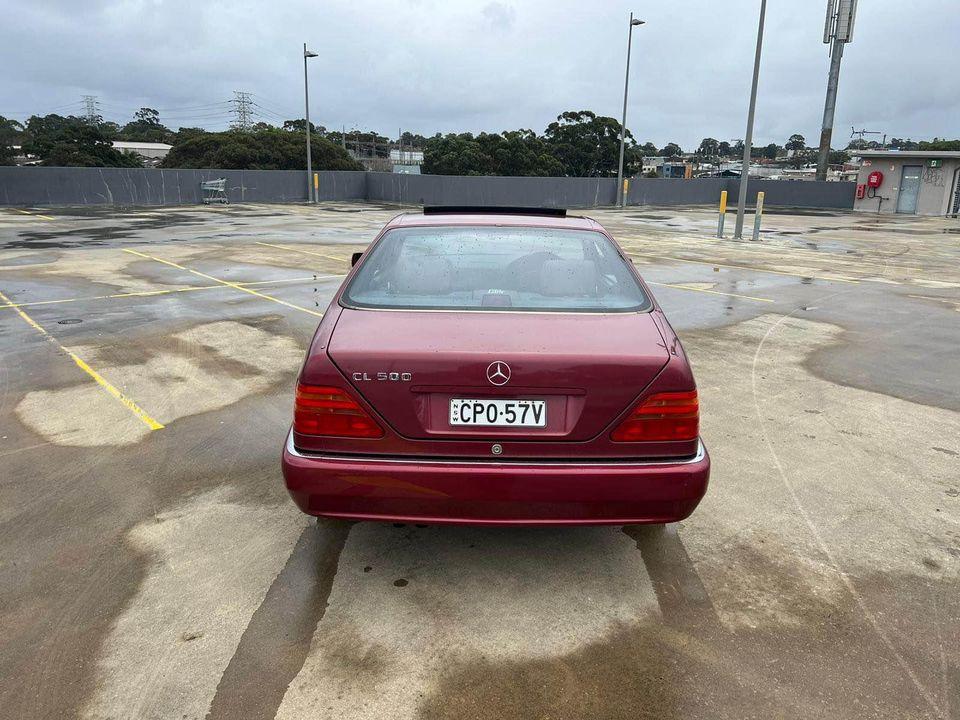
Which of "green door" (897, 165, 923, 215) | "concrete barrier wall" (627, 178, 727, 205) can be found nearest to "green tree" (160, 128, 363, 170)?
"concrete barrier wall" (627, 178, 727, 205)

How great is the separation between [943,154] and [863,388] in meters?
31.9

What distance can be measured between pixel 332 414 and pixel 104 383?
4139mm

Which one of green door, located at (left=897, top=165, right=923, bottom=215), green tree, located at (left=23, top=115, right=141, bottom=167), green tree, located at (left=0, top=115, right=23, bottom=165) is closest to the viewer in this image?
green door, located at (left=897, top=165, right=923, bottom=215)

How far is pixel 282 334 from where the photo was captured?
313 inches

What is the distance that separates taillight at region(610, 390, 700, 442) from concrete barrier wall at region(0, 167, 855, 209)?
29818 mm

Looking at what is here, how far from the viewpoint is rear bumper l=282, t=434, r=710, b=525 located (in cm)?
280

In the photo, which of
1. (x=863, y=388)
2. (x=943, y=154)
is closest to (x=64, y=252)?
(x=863, y=388)

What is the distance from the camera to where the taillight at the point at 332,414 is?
284 cm

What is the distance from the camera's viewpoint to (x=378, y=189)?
37625 millimetres

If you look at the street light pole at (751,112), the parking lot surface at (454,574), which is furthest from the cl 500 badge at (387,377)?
the street light pole at (751,112)

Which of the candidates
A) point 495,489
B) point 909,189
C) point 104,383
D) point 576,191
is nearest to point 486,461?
point 495,489

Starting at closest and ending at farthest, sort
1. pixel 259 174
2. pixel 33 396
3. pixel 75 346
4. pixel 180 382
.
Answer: pixel 33 396 < pixel 180 382 < pixel 75 346 < pixel 259 174

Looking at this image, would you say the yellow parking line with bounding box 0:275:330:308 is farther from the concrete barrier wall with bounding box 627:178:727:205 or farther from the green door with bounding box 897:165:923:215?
the green door with bounding box 897:165:923:215

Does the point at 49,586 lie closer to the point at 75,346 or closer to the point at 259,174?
the point at 75,346
